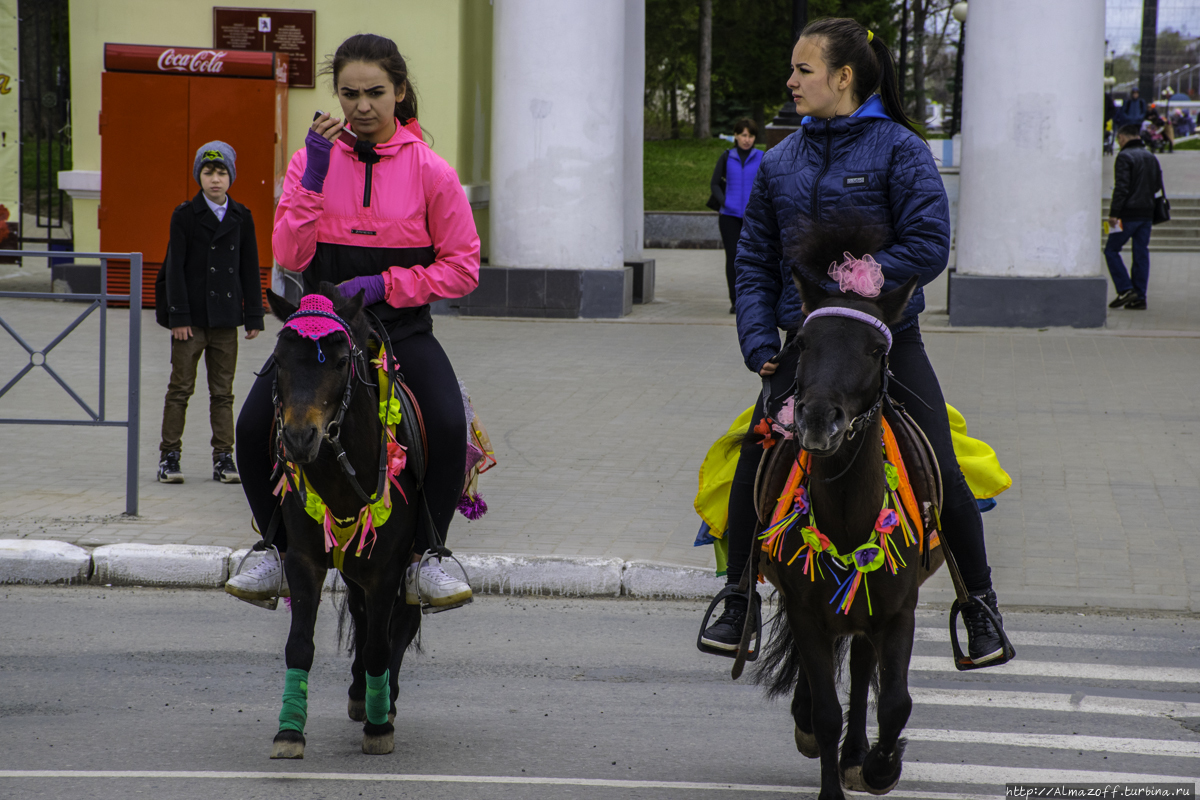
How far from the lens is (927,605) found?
6535 mm

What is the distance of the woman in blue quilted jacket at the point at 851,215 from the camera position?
412 cm

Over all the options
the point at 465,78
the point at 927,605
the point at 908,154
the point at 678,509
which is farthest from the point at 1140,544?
the point at 465,78

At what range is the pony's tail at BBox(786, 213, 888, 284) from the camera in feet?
12.8

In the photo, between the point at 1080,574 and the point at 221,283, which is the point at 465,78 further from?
the point at 1080,574

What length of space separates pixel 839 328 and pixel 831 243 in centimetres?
44

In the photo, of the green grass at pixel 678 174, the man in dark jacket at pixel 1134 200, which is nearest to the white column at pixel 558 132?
the man in dark jacket at pixel 1134 200

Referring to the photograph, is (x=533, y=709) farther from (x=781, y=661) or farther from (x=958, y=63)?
(x=958, y=63)

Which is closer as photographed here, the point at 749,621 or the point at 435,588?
the point at 749,621

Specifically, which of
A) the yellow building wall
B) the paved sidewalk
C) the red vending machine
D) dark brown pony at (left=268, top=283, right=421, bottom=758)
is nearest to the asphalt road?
dark brown pony at (left=268, top=283, right=421, bottom=758)

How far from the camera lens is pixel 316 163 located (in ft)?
14.7

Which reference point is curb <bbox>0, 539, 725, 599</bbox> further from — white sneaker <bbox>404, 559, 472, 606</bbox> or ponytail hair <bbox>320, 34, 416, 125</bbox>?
ponytail hair <bbox>320, 34, 416, 125</bbox>

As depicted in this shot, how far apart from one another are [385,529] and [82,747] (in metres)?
1.30

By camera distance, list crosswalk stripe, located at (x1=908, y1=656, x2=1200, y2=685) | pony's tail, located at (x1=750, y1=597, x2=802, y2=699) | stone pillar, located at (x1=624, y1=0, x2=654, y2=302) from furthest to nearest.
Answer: stone pillar, located at (x1=624, y1=0, x2=654, y2=302), crosswalk stripe, located at (x1=908, y1=656, x2=1200, y2=685), pony's tail, located at (x1=750, y1=597, x2=802, y2=699)

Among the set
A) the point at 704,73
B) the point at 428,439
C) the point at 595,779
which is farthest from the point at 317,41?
the point at 704,73
